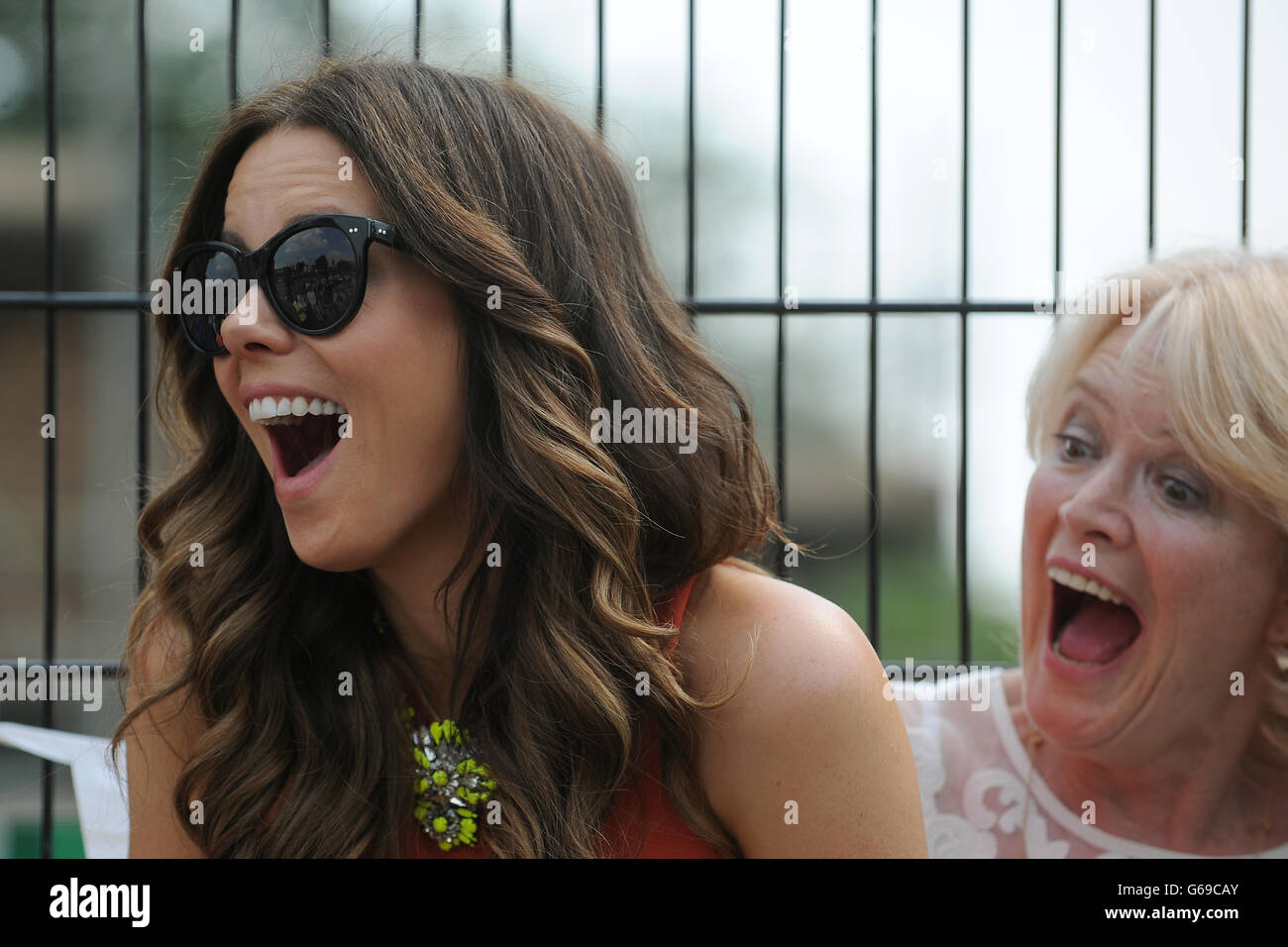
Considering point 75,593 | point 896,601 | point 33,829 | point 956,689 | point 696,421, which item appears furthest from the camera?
point 896,601

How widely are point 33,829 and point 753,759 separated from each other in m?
4.71

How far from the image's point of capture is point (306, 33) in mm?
2943

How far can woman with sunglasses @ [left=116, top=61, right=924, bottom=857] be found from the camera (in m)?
1.34

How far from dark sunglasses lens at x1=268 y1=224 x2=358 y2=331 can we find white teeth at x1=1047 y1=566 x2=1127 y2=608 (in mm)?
1291

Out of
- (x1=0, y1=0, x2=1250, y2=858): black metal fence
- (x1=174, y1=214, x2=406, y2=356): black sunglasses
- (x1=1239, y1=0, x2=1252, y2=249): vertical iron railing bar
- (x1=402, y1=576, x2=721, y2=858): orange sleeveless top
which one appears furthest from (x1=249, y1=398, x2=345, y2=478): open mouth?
(x1=1239, y1=0, x2=1252, y2=249): vertical iron railing bar

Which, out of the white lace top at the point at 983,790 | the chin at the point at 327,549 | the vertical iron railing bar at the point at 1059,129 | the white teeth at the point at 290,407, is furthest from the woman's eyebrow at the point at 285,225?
the vertical iron railing bar at the point at 1059,129

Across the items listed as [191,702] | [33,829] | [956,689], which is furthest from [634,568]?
[33,829]

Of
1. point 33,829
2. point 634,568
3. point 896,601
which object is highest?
point 634,568

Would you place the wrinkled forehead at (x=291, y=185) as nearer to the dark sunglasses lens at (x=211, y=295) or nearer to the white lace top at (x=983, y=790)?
the dark sunglasses lens at (x=211, y=295)

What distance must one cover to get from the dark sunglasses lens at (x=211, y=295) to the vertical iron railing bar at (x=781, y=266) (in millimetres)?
1160

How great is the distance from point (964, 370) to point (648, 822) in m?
1.37

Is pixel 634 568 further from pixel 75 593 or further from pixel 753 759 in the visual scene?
pixel 75 593

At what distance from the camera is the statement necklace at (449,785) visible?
1.42 meters
